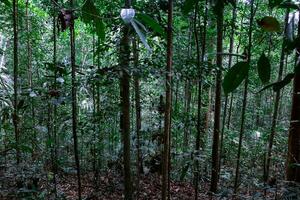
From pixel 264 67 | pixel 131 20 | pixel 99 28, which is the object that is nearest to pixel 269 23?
pixel 264 67

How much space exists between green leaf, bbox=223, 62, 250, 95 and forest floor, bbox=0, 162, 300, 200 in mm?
3553

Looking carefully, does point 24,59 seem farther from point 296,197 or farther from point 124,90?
point 296,197

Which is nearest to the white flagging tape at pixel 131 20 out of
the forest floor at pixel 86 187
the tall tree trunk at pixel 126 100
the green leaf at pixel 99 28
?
the green leaf at pixel 99 28

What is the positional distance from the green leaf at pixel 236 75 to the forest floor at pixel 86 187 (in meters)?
3.55

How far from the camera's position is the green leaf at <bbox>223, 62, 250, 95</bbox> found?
0.57 meters

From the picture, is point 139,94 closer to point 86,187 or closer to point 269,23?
point 86,187

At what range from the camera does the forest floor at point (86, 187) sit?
13.4ft

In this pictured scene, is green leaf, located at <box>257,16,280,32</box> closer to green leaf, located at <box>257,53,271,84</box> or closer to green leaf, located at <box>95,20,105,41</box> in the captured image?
green leaf, located at <box>257,53,271,84</box>

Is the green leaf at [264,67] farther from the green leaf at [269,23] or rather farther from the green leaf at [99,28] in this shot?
the green leaf at [99,28]

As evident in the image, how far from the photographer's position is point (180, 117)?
176 inches

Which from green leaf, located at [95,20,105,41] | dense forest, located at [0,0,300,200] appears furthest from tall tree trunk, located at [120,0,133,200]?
green leaf, located at [95,20,105,41]

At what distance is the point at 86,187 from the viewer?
5809 millimetres

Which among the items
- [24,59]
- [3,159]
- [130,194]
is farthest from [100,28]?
[24,59]

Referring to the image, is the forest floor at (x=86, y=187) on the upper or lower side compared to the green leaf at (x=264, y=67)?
lower
